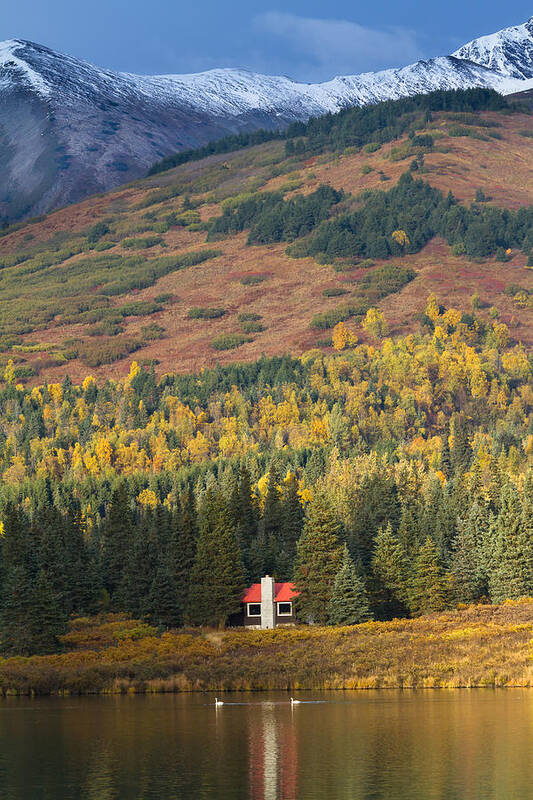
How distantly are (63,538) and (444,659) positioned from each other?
161 feet

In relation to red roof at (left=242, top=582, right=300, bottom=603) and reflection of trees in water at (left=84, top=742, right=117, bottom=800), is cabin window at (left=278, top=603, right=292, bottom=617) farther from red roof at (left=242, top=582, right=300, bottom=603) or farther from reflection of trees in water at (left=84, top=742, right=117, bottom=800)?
reflection of trees in water at (left=84, top=742, right=117, bottom=800)

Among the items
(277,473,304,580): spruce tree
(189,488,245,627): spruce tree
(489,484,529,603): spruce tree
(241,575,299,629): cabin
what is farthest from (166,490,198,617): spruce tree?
(489,484,529,603): spruce tree

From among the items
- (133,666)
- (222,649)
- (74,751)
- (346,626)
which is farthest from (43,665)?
(74,751)

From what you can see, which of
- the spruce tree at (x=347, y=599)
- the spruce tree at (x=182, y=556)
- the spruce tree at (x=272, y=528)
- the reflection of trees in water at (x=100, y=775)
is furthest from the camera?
the spruce tree at (x=272, y=528)

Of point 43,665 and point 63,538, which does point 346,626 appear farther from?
point 63,538

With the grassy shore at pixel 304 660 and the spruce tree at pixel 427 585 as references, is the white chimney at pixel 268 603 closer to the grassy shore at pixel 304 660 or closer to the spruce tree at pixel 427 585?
the grassy shore at pixel 304 660

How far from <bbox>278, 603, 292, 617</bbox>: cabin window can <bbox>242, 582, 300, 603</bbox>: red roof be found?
948mm

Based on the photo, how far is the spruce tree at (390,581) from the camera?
343 feet

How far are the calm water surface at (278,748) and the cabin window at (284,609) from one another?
3739 centimetres

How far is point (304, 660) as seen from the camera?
260ft

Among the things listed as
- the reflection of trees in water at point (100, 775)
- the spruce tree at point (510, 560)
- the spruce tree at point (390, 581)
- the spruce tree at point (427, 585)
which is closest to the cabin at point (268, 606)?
the spruce tree at point (390, 581)

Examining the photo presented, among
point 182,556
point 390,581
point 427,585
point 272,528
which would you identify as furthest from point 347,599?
point 272,528

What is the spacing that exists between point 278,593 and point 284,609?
1.49 metres

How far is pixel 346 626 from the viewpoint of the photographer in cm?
9588
